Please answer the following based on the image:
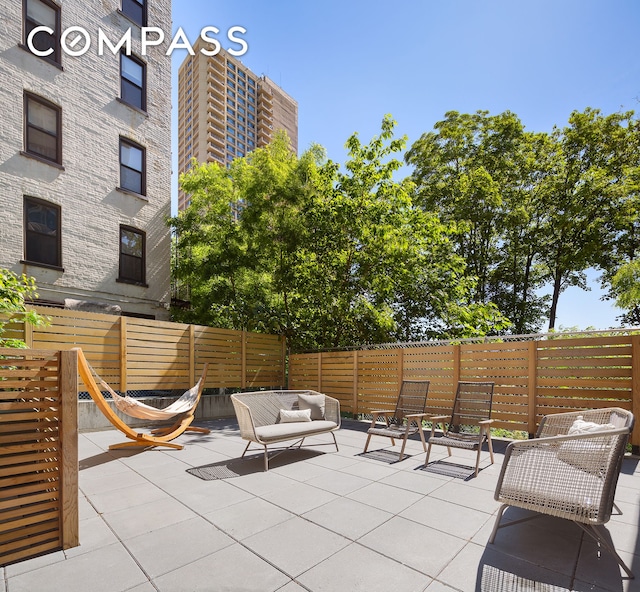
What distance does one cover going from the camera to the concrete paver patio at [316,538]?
7.37 feet

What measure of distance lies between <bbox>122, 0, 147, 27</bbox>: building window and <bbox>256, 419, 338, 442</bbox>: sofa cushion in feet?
40.3

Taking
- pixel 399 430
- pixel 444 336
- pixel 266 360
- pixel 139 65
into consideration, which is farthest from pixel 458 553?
pixel 139 65

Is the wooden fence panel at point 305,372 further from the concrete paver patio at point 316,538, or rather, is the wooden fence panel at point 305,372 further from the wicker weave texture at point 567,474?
the wicker weave texture at point 567,474

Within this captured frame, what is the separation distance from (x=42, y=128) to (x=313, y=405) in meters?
9.00

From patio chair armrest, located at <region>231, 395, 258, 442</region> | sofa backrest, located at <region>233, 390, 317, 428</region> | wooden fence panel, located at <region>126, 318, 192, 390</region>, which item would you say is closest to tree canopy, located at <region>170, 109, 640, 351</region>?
wooden fence panel, located at <region>126, 318, 192, 390</region>

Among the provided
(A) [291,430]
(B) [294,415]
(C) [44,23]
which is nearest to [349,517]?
(A) [291,430]

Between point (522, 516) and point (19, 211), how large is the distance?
10.4 metres

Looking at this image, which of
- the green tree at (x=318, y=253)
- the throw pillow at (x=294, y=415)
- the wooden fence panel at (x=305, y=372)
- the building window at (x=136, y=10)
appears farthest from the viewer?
the building window at (x=136, y=10)

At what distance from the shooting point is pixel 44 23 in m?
9.30

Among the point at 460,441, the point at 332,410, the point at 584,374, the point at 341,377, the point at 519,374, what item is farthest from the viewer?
the point at 341,377

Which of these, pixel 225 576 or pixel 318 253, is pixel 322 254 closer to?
pixel 318 253

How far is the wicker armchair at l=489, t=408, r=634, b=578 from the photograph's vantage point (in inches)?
96.7

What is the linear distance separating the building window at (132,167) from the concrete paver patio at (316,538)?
8.46 meters

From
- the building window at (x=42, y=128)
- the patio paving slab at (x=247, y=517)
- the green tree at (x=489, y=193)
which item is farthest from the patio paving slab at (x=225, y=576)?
the green tree at (x=489, y=193)
